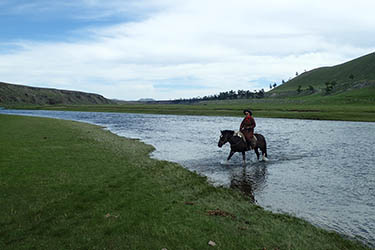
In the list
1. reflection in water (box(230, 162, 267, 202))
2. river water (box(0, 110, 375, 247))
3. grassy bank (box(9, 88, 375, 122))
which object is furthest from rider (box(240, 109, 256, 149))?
grassy bank (box(9, 88, 375, 122))

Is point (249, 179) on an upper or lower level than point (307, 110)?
lower

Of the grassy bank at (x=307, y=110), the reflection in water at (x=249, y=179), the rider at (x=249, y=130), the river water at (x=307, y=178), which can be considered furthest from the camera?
the grassy bank at (x=307, y=110)

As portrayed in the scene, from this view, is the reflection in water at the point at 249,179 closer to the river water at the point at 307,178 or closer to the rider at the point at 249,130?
the river water at the point at 307,178

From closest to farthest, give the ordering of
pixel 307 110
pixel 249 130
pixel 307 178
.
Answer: pixel 307 178 < pixel 249 130 < pixel 307 110

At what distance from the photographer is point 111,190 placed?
1403 cm

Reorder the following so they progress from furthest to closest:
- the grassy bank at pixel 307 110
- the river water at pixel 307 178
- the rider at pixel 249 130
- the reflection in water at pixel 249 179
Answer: the grassy bank at pixel 307 110
the rider at pixel 249 130
the reflection in water at pixel 249 179
the river water at pixel 307 178

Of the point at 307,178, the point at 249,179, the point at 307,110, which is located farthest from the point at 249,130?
the point at 307,110

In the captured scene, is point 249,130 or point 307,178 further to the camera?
point 249,130

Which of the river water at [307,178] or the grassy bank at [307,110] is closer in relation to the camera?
Result: the river water at [307,178]

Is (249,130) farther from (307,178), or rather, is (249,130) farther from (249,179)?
(307,178)

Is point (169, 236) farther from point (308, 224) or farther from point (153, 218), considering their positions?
point (308, 224)

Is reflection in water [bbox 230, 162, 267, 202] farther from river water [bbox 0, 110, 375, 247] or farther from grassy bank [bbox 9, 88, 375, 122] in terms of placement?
grassy bank [bbox 9, 88, 375, 122]

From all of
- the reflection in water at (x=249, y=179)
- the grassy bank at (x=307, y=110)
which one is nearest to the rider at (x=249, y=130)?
the reflection in water at (x=249, y=179)

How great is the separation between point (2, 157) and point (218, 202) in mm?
16940
